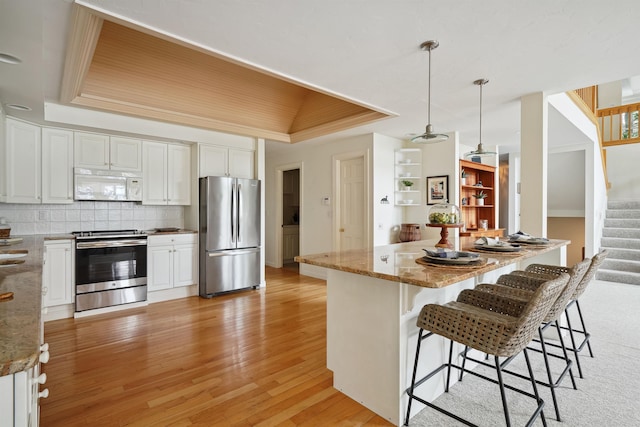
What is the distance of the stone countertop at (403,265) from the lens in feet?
5.52

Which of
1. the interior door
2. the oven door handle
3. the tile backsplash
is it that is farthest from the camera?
the interior door

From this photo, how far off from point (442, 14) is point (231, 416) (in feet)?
9.11

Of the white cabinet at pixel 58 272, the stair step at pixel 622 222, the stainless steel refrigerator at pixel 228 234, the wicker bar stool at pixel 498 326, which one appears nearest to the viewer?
the wicker bar stool at pixel 498 326

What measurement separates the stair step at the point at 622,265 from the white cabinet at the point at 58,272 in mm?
8179

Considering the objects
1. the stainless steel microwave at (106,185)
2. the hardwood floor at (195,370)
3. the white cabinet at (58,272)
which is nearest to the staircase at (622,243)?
the hardwood floor at (195,370)

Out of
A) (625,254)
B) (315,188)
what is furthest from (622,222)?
(315,188)

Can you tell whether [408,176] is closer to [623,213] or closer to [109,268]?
[109,268]

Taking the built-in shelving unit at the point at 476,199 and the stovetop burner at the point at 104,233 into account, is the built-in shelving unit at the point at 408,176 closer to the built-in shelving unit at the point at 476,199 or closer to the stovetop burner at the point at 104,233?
the built-in shelving unit at the point at 476,199

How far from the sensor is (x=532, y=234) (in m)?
3.45

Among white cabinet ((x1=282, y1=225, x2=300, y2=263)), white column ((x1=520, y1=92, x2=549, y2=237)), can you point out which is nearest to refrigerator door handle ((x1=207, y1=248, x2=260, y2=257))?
white cabinet ((x1=282, y1=225, x2=300, y2=263))

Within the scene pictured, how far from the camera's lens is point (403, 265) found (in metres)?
2.02

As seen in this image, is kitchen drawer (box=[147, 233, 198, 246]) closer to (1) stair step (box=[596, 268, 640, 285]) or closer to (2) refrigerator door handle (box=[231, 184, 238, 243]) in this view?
(2) refrigerator door handle (box=[231, 184, 238, 243])

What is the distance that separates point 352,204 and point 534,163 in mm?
2782

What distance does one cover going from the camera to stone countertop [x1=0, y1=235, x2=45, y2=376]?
0.79 metres
